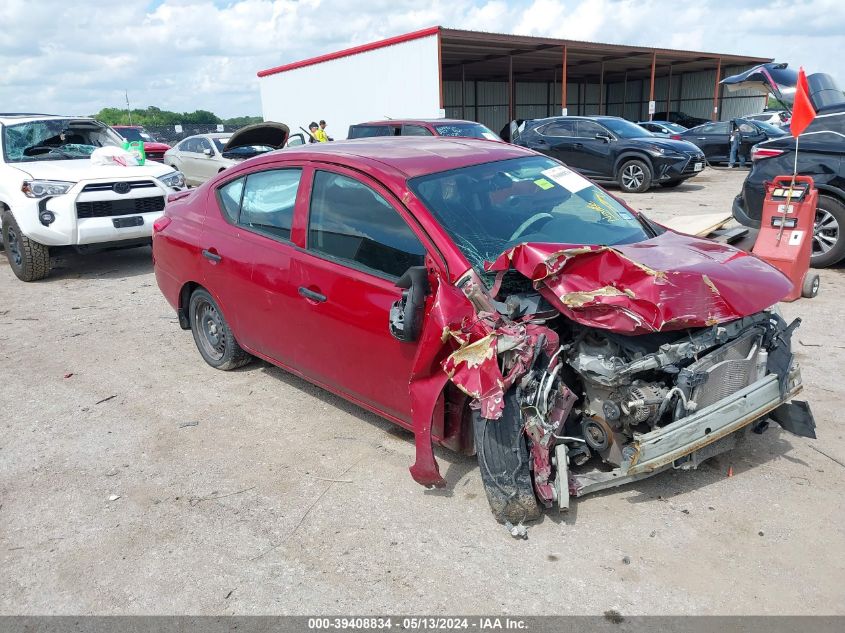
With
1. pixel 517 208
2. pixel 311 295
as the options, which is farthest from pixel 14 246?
pixel 517 208

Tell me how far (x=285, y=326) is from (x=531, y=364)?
5.81 ft

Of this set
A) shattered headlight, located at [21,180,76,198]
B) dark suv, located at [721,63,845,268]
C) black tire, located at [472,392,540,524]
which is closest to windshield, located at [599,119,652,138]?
dark suv, located at [721,63,845,268]

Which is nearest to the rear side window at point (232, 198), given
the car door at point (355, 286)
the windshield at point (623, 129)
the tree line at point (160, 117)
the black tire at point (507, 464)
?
the car door at point (355, 286)

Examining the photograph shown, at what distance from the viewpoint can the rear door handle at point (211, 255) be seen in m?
4.55

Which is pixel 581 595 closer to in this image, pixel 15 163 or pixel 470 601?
pixel 470 601

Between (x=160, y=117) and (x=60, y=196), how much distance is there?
66.4 m

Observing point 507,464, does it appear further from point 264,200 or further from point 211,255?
point 211,255

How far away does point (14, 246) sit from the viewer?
848 centimetres

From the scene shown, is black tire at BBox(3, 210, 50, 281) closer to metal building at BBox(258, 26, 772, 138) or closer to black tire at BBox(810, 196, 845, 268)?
black tire at BBox(810, 196, 845, 268)

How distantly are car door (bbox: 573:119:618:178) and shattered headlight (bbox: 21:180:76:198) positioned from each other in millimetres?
10897

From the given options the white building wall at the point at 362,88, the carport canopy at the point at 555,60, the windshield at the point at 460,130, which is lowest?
the windshield at the point at 460,130

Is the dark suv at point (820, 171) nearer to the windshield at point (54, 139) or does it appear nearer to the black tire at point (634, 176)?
the black tire at point (634, 176)

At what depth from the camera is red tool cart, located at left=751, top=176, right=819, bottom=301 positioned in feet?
20.5

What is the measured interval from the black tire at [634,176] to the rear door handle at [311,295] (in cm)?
1199
